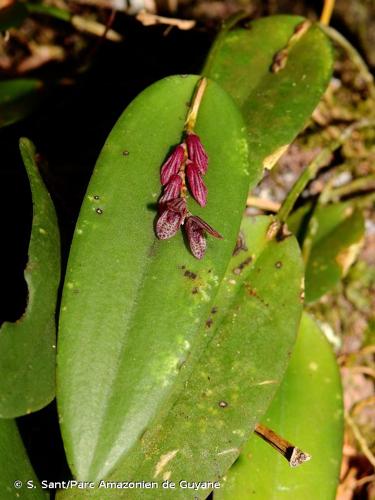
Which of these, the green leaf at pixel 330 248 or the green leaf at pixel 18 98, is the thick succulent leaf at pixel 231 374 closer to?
the green leaf at pixel 330 248

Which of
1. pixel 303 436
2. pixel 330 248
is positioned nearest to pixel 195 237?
pixel 303 436

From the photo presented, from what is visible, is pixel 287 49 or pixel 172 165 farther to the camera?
pixel 287 49

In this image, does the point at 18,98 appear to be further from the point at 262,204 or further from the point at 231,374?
the point at 231,374

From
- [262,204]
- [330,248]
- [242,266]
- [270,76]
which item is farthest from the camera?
[262,204]

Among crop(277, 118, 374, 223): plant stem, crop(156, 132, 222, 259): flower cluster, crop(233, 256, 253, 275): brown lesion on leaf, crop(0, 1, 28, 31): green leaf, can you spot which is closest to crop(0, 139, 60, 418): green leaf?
crop(156, 132, 222, 259): flower cluster

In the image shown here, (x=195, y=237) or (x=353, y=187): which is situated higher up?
(x=195, y=237)

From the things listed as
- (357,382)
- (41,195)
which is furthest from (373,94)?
(41,195)

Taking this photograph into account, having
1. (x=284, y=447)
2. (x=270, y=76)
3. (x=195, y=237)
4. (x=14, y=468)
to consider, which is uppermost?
(x=270, y=76)

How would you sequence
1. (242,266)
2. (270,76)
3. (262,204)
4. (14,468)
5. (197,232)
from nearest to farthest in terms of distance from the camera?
1. (197,232)
2. (14,468)
3. (242,266)
4. (270,76)
5. (262,204)
